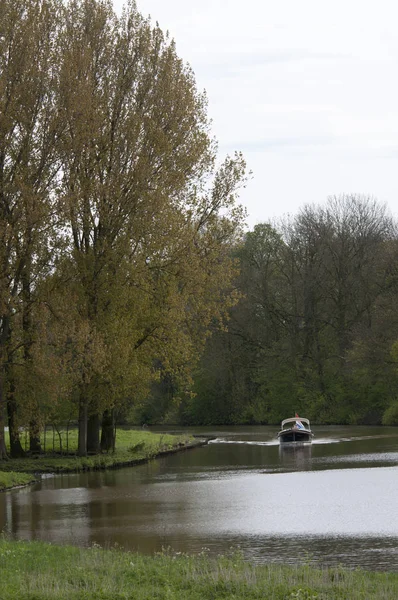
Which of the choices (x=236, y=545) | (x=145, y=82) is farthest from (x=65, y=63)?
(x=236, y=545)

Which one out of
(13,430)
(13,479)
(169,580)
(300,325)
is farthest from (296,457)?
(300,325)

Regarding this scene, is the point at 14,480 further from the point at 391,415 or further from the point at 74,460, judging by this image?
the point at 391,415

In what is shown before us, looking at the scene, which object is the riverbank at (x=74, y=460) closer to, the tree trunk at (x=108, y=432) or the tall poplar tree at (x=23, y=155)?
the tree trunk at (x=108, y=432)

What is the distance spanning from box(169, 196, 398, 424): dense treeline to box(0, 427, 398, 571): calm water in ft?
119

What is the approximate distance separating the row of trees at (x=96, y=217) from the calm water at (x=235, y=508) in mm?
4200

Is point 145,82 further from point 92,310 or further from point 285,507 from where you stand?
point 285,507

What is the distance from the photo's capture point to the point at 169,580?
12.4 m

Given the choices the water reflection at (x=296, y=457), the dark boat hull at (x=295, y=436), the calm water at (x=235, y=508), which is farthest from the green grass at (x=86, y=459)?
the dark boat hull at (x=295, y=436)

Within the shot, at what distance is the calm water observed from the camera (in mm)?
17422

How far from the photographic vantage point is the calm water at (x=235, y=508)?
1742cm

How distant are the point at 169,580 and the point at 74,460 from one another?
24.7 meters

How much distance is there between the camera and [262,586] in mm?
11820

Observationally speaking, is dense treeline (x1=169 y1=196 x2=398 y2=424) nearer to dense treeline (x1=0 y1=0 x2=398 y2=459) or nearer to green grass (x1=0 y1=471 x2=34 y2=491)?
dense treeline (x1=0 y1=0 x2=398 y2=459)

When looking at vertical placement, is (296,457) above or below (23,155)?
below
